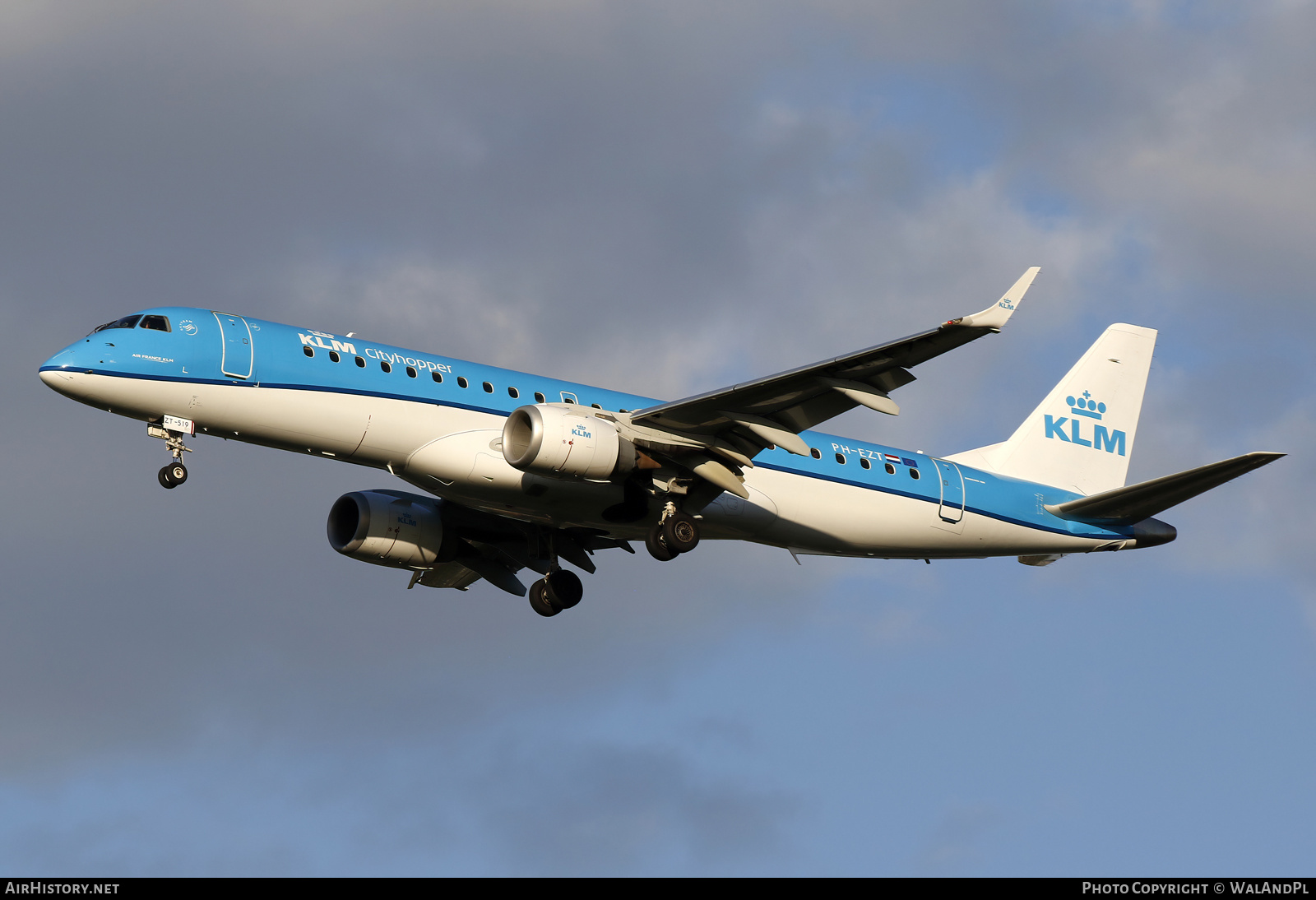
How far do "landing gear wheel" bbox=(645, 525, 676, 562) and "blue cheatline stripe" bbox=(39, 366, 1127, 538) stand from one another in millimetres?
3148

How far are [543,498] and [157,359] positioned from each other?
27.7 feet

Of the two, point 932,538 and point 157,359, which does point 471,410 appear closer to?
point 157,359

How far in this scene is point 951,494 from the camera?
1544 inches

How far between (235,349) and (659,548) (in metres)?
9.96

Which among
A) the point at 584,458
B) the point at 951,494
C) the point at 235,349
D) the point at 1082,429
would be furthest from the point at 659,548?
the point at 1082,429

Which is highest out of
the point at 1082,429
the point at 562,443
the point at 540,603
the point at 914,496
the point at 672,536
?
the point at 1082,429

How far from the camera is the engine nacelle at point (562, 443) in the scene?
107 ft

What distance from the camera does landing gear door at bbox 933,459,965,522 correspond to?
39031 millimetres

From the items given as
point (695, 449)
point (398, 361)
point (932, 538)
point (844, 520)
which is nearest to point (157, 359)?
point (398, 361)

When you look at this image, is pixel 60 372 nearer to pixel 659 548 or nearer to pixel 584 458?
pixel 584 458

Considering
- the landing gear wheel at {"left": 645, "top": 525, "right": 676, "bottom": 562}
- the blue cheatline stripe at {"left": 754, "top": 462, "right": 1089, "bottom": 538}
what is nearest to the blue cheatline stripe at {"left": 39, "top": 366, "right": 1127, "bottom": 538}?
the blue cheatline stripe at {"left": 754, "top": 462, "right": 1089, "bottom": 538}

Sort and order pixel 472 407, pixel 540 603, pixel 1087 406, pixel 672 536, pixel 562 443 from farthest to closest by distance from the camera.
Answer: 1. pixel 1087 406
2. pixel 540 603
3. pixel 672 536
4. pixel 472 407
5. pixel 562 443

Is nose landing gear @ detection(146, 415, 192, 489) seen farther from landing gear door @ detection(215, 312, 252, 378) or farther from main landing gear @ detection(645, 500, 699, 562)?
main landing gear @ detection(645, 500, 699, 562)

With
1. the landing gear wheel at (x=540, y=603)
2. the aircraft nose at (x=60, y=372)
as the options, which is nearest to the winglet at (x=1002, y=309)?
the landing gear wheel at (x=540, y=603)
